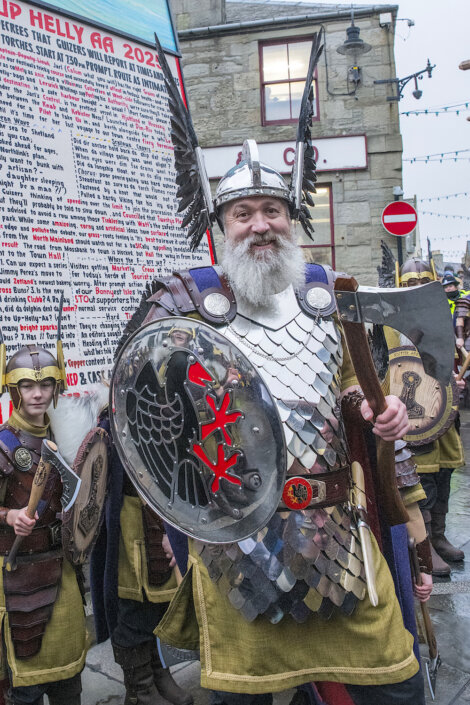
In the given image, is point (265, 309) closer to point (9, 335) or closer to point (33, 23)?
point (9, 335)

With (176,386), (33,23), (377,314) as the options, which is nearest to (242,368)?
(176,386)

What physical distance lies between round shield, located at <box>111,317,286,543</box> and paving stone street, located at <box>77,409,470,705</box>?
1.67 metres

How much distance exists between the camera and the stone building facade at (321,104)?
9.65m

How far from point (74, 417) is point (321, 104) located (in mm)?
8378

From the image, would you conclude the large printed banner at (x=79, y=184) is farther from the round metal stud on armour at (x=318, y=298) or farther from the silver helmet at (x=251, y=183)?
the round metal stud on armour at (x=318, y=298)

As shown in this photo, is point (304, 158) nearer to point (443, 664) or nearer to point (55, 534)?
point (55, 534)

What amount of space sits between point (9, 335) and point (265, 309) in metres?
1.29

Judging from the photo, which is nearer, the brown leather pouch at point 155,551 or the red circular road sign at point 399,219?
the brown leather pouch at point 155,551

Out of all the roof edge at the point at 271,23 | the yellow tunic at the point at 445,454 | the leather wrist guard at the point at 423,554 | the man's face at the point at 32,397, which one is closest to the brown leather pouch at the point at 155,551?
the man's face at the point at 32,397

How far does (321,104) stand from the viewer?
9766 mm

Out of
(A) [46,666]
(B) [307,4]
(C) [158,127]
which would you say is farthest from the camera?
(B) [307,4]

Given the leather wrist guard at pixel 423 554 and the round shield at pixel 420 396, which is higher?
the round shield at pixel 420 396

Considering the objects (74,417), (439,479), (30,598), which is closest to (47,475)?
(30,598)

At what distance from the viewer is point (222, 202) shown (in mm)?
2174
